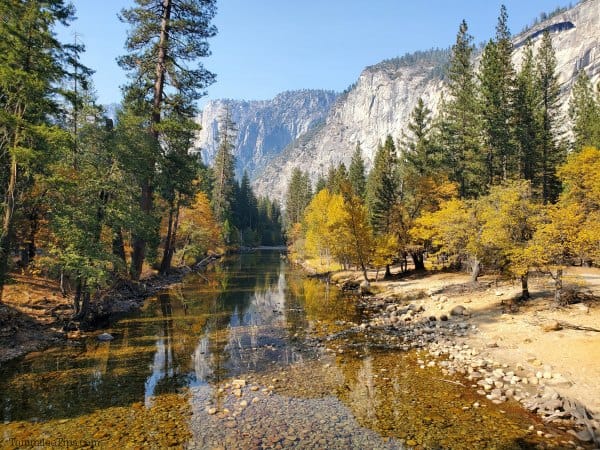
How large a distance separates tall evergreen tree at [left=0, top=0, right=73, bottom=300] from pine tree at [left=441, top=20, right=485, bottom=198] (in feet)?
112

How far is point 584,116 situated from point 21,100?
55706 mm

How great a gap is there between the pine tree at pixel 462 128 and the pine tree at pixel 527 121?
414 cm

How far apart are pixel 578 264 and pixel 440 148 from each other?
57.9ft

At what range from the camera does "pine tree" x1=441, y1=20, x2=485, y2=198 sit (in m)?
37.0

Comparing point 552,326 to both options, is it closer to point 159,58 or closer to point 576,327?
point 576,327

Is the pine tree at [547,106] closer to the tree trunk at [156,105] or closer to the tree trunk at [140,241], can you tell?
the tree trunk at [156,105]

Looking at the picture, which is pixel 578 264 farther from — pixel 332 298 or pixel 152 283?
pixel 152 283

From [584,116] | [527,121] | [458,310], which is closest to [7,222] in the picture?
[458,310]

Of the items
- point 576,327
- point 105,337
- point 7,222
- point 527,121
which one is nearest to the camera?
point 7,222

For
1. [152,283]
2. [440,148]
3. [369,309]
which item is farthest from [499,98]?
[152,283]

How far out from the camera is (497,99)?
34.6 meters

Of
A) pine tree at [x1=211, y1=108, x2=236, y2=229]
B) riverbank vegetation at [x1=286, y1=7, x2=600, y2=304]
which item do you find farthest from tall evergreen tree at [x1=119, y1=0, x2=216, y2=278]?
pine tree at [x1=211, y1=108, x2=236, y2=229]

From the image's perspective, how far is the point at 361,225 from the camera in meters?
32.8

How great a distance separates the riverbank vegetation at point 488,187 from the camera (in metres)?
19.7
